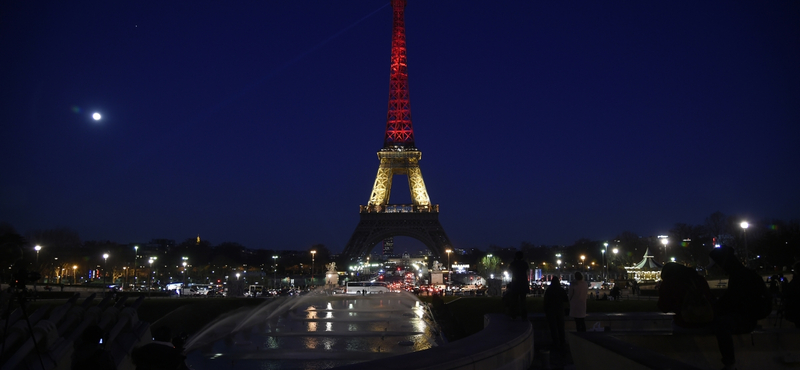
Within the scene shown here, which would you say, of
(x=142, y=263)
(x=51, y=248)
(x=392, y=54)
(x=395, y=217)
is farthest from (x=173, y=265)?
(x=392, y=54)

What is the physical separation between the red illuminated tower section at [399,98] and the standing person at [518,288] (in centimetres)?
8169

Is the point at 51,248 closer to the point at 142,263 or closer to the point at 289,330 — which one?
the point at 142,263

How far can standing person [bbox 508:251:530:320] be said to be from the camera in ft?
39.9

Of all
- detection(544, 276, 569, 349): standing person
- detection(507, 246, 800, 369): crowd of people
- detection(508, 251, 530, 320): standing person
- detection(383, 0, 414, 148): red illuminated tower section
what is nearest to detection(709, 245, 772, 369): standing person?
detection(507, 246, 800, 369): crowd of people

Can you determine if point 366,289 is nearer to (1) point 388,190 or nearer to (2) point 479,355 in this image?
(2) point 479,355

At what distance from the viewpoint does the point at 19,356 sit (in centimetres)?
749

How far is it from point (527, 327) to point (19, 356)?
25.5 feet

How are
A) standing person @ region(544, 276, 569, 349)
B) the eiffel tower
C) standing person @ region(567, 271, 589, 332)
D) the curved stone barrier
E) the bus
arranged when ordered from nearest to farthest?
the curved stone barrier, standing person @ region(544, 276, 569, 349), standing person @ region(567, 271, 589, 332), the bus, the eiffel tower

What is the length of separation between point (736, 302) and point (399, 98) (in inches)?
3501

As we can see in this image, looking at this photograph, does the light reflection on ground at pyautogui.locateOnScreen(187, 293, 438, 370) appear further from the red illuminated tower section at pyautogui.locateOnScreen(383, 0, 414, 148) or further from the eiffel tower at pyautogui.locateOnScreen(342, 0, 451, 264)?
the red illuminated tower section at pyautogui.locateOnScreen(383, 0, 414, 148)

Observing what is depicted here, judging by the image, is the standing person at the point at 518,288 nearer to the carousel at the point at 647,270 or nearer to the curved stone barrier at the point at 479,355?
the curved stone barrier at the point at 479,355

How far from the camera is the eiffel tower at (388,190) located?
89.9m

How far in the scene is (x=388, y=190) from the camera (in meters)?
95.7

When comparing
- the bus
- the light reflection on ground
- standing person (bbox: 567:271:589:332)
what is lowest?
the light reflection on ground
